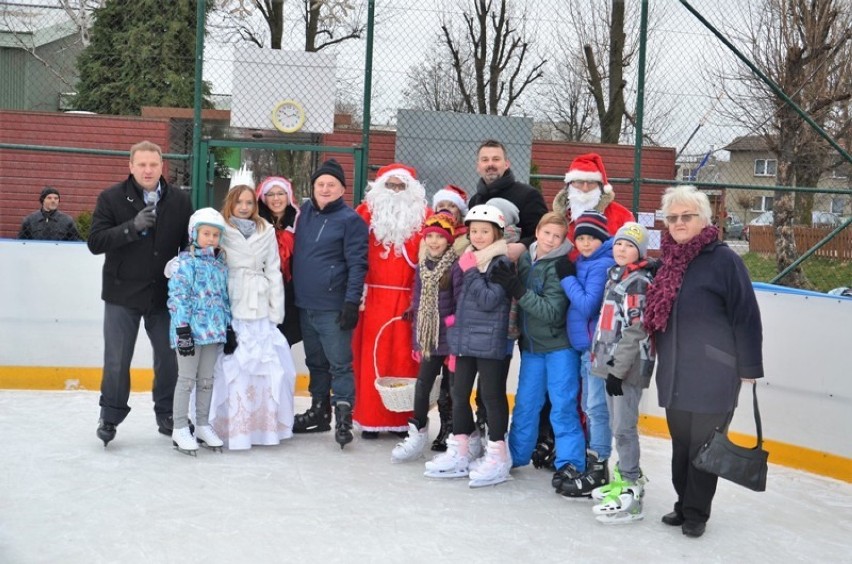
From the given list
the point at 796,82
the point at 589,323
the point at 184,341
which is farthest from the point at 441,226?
the point at 796,82

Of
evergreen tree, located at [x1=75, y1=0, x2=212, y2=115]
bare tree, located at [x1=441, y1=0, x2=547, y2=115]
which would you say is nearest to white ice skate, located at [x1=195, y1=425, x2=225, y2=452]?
bare tree, located at [x1=441, y1=0, x2=547, y2=115]

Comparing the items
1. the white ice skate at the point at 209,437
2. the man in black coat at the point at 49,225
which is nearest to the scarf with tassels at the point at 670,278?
the white ice skate at the point at 209,437

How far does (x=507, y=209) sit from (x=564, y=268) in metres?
0.56

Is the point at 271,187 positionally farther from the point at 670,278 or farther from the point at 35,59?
the point at 35,59

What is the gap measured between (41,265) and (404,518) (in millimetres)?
3471

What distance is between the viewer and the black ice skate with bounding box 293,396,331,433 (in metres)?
5.32

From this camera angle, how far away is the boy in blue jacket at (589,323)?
13.7ft

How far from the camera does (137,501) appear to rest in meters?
4.01

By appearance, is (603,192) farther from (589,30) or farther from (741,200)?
(741,200)

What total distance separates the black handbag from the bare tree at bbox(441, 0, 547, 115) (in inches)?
172

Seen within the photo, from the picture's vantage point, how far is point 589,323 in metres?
4.25

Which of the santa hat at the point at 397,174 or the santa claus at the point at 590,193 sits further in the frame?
the santa hat at the point at 397,174

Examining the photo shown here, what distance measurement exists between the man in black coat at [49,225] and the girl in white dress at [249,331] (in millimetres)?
3340

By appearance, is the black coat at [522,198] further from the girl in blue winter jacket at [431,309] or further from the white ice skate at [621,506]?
the white ice skate at [621,506]
